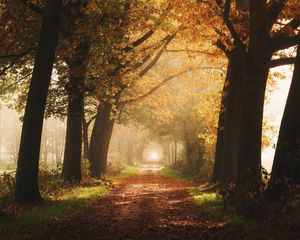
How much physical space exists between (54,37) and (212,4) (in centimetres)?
649

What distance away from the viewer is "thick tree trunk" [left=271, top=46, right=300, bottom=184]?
35.6ft

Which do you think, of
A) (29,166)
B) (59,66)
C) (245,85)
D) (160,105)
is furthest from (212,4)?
(160,105)

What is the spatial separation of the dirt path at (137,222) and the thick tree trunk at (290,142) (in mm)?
2253

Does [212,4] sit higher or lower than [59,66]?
higher

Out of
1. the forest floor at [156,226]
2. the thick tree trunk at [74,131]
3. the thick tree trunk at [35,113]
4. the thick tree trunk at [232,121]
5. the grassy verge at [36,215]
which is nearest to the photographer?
the forest floor at [156,226]

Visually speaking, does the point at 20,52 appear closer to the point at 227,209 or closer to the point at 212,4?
the point at 212,4

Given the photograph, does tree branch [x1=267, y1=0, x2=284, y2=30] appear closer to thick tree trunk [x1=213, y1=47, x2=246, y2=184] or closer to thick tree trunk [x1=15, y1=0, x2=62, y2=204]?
thick tree trunk [x1=213, y1=47, x2=246, y2=184]

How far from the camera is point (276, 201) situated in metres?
11.2

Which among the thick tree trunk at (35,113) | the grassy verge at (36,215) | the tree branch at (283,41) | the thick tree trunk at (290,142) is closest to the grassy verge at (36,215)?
the grassy verge at (36,215)

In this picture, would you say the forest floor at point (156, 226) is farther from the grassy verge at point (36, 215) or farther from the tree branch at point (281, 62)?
the tree branch at point (281, 62)

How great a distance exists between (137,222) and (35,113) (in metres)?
5.04

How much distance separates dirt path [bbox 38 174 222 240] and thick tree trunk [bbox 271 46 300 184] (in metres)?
2.25

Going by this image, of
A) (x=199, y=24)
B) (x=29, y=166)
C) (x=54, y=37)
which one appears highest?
(x=199, y=24)

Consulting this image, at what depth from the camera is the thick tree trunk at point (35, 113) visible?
43.4ft
